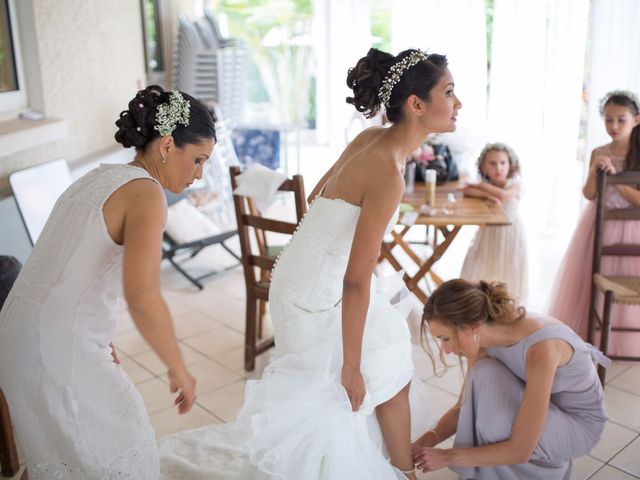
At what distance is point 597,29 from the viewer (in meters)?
5.21

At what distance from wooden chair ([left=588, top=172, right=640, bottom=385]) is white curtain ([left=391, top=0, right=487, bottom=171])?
274 centimetres

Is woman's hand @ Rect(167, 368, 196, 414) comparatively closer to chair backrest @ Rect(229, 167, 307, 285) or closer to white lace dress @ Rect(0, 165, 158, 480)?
white lace dress @ Rect(0, 165, 158, 480)

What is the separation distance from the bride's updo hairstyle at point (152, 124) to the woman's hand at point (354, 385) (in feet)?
2.59

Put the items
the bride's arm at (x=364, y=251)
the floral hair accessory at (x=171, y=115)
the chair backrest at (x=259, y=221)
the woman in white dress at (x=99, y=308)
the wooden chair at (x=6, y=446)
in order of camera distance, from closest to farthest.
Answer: the woman in white dress at (x=99, y=308)
the floral hair accessory at (x=171, y=115)
the bride's arm at (x=364, y=251)
the wooden chair at (x=6, y=446)
the chair backrest at (x=259, y=221)

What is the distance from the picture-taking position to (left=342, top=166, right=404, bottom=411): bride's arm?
1.92 metres

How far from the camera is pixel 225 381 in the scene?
3.45 meters

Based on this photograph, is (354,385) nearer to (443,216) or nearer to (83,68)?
(443,216)

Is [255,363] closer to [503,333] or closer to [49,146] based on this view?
[503,333]

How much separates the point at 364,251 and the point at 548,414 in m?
0.97

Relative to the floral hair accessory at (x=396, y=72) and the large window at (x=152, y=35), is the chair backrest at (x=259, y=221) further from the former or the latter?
the large window at (x=152, y=35)

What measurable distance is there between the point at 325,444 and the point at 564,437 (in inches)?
33.9

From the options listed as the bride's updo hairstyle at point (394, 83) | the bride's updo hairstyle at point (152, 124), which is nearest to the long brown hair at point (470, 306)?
the bride's updo hairstyle at point (394, 83)

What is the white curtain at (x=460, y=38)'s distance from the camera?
6.16 metres

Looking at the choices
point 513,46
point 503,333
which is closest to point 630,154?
point 503,333
